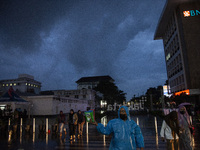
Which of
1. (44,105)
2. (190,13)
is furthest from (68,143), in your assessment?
(190,13)

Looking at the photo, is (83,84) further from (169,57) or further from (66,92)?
(169,57)

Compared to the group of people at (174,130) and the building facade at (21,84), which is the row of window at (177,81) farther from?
the building facade at (21,84)

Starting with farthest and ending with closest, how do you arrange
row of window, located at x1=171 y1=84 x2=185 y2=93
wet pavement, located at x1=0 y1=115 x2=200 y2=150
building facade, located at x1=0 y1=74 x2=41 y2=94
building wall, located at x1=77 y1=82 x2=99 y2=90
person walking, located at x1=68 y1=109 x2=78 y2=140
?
building wall, located at x1=77 y1=82 x2=99 y2=90, building facade, located at x1=0 y1=74 x2=41 y2=94, row of window, located at x1=171 y1=84 x2=185 y2=93, person walking, located at x1=68 y1=109 x2=78 y2=140, wet pavement, located at x1=0 y1=115 x2=200 y2=150

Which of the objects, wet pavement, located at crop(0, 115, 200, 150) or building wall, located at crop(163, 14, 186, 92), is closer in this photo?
wet pavement, located at crop(0, 115, 200, 150)

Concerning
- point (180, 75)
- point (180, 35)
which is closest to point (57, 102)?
point (180, 75)

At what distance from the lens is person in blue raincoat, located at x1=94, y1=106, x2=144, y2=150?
3.44 m

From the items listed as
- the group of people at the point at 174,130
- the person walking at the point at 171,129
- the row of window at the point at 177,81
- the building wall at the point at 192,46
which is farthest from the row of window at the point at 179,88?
the person walking at the point at 171,129

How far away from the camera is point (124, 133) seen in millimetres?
3500

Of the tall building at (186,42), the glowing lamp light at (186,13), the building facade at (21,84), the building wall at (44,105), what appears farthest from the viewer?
the building facade at (21,84)

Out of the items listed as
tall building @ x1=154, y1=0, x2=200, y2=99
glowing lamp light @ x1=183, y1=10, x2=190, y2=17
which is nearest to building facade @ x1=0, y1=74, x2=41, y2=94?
tall building @ x1=154, y1=0, x2=200, y2=99

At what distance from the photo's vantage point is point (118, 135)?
350 centimetres

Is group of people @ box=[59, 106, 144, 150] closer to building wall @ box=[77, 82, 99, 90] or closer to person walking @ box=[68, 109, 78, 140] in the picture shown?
person walking @ box=[68, 109, 78, 140]

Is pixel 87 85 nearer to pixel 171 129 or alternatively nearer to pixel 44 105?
pixel 44 105

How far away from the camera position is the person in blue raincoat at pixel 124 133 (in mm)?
3436
